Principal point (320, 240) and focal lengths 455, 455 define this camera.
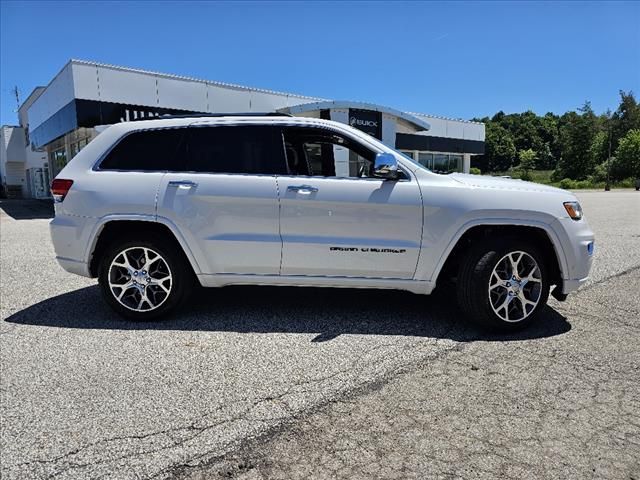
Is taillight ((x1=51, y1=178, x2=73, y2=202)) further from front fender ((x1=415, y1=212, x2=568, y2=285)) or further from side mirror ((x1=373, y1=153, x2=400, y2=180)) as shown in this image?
front fender ((x1=415, y1=212, x2=568, y2=285))

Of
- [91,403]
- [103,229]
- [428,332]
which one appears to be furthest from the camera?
[103,229]

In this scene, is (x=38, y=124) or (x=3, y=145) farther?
(x=3, y=145)

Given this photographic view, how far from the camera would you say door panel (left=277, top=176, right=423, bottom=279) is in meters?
4.14

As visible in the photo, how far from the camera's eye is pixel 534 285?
13.9 ft

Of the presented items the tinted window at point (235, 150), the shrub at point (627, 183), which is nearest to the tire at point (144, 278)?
the tinted window at point (235, 150)

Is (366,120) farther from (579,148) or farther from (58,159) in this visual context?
(579,148)

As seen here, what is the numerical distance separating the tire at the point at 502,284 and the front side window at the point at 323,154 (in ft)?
4.32

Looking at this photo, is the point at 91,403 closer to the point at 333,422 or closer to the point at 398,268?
the point at 333,422

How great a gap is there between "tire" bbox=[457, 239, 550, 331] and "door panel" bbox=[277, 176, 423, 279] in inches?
21.1

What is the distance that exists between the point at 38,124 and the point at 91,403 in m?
25.6

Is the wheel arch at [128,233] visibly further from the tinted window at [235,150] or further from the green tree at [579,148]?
the green tree at [579,148]

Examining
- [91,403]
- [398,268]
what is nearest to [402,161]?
[398,268]

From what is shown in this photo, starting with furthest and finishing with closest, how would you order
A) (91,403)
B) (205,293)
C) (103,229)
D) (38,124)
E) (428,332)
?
(38,124) < (205,293) < (103,229) < (428,332) < (91,403)

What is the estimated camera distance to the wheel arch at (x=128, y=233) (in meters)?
4.33
